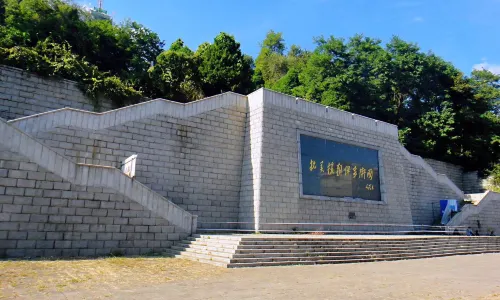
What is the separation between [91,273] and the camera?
6.84 metres

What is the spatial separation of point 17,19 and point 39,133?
31.3ft

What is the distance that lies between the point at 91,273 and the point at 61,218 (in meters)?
2.57

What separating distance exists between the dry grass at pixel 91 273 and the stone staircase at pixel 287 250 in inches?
24.8

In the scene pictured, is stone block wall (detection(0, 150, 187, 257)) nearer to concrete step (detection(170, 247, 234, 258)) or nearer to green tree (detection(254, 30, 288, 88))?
concrete step (detection(170, 247, 234, 258))

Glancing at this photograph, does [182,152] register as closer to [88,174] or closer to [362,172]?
[88,174]

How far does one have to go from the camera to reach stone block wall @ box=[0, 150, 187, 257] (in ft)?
27.2

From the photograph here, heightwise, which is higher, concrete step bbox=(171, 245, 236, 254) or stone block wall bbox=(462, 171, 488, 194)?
stone block wall bbox=(462, 171, 488, 194)

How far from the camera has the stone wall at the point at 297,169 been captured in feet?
45.0

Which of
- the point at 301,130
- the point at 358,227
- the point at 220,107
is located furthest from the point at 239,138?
the point at 358,227

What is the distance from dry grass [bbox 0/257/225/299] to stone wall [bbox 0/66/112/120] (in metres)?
6.93

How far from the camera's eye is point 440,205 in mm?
21328

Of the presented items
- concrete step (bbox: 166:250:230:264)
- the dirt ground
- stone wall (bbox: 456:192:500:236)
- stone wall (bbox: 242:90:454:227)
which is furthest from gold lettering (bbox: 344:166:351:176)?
concrete step (bbox: 166:250:230:264)

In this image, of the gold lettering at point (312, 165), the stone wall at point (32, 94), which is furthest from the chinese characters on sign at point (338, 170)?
the stone wall at point (32, 94)

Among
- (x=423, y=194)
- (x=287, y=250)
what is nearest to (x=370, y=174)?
(x=423, y=194)
